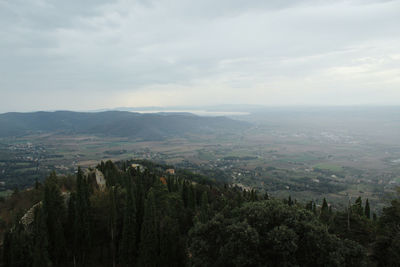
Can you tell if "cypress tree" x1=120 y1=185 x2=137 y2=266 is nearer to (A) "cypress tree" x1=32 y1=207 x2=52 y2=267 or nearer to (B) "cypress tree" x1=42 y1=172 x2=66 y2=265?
(B) "cypress tree" x1=42 y1=172 x2=66 y2=265

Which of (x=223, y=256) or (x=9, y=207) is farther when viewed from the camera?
(x=9, y=207)

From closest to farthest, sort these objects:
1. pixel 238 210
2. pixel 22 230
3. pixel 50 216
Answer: pixel 238 210, pixel 22 230, pixel 50 216

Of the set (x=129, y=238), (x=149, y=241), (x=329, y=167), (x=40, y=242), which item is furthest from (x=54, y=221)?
(x=329, y=167)

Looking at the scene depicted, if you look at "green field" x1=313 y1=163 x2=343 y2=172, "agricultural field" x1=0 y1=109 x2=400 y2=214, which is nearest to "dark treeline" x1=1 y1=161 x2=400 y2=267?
"agricultural field" x1=0 y1=109 x2=400 y2=214

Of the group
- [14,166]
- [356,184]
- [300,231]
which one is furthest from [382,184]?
[14,166]

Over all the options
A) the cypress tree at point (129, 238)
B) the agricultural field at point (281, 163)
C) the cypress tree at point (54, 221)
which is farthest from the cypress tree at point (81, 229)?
the agricultural field at point (281, 163)

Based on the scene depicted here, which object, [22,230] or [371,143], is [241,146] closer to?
[371,143]

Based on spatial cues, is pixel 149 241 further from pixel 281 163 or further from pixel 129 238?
pixel 281 163

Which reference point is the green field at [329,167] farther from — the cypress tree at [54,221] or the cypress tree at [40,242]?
the cypress tree at [40,242]

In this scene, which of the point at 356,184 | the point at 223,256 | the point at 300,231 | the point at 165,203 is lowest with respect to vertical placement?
the point at 356,184
